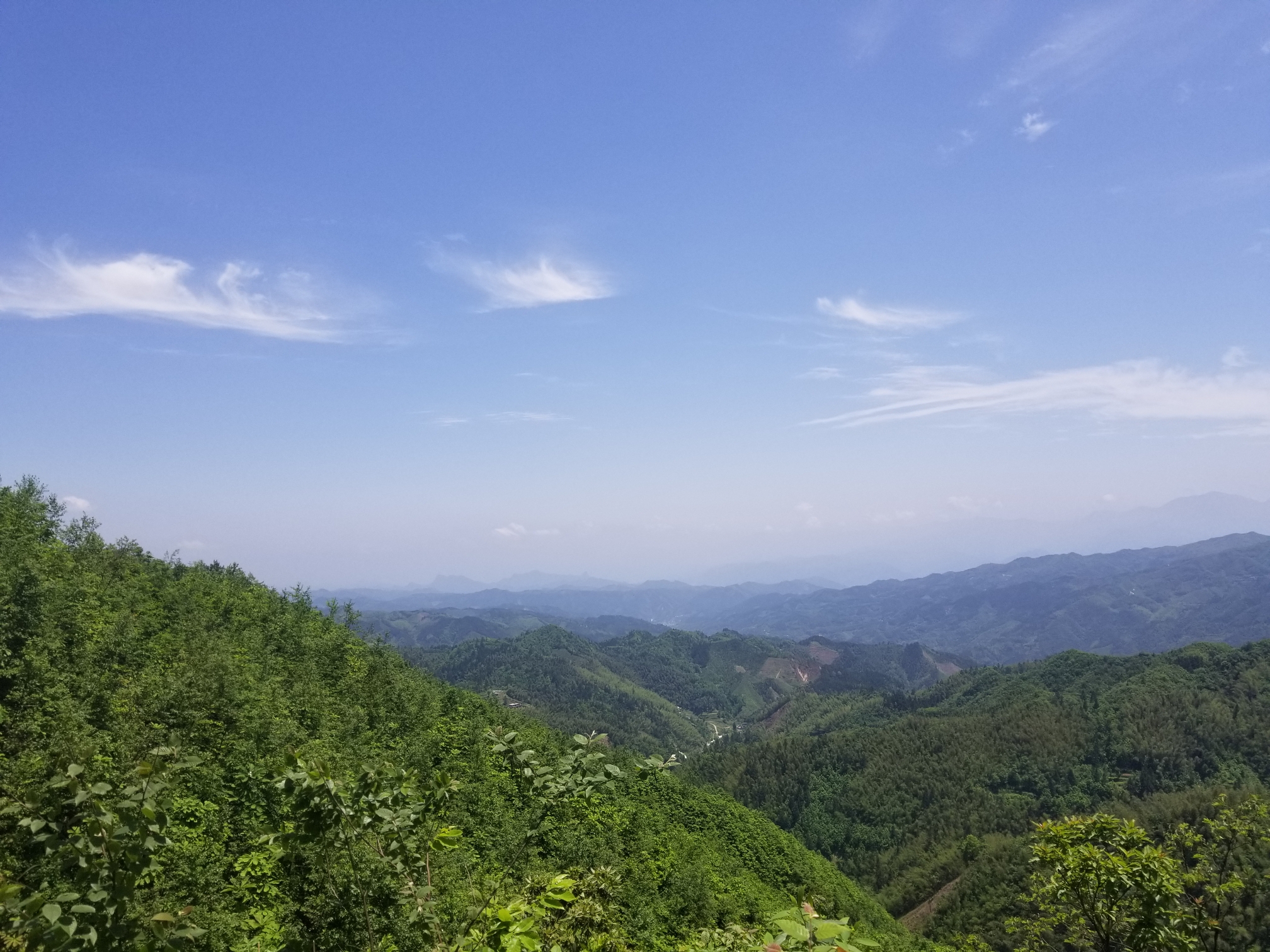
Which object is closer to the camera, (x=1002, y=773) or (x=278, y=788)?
(x=278, y=788)

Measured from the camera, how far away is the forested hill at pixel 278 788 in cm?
508

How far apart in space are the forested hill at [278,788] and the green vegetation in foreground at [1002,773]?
79.2 m

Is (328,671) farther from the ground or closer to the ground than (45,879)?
closer to the ground

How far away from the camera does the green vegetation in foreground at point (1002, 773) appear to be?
132 metres

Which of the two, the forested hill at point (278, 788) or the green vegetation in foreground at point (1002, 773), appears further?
the green vegetation in foreground at point (1002, 773)

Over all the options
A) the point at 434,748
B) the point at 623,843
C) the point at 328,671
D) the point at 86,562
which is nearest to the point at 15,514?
the point at 86,562

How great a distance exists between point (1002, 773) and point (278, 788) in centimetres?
20895

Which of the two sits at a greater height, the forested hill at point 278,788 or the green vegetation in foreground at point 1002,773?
the forested hill at point 278,788

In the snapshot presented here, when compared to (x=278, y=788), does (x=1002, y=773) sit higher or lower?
lower

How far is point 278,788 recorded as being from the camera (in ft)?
15.7

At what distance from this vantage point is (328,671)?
173 feet

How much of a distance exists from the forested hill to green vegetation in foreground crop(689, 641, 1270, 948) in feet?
260

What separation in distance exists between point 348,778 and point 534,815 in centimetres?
198

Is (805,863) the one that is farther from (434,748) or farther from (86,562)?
(86,562)
